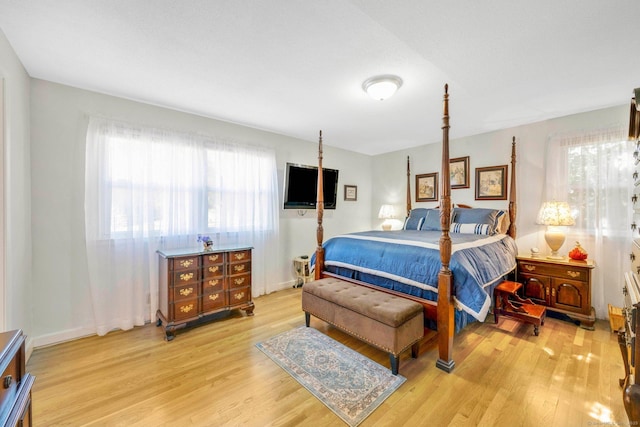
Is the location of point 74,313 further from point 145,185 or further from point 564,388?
point 564,388

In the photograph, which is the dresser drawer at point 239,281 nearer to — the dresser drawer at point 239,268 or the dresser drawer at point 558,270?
the dresser drawer at point 239,268

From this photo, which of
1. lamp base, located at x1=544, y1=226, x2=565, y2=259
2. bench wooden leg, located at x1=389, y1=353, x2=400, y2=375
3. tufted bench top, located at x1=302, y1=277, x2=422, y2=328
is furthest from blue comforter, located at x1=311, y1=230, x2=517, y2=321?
bench wooden leg, located at x1=389, y1=353, x2=400, y2=375

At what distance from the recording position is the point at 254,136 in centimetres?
377

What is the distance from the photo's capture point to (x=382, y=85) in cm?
235

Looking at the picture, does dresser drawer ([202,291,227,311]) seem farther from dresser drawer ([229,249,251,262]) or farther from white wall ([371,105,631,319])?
white wall ([371,105,631,319])

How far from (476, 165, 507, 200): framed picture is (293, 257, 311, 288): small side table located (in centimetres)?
290

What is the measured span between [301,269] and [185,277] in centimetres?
187

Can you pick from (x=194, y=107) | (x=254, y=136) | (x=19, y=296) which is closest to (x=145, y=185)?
(x=194, y=107)

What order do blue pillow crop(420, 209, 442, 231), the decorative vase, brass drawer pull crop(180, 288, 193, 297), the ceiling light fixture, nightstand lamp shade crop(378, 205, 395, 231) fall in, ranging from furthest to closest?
nightstand lamp shade crop(378, 205, 395, 231)
blue pillow crop(420, 209, 442, 231)
the decorative vase
brass drawer pull crop(180, 288, 193, 297)
the ceiling light fixture

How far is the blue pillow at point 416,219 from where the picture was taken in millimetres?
4172

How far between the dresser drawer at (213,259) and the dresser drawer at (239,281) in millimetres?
260

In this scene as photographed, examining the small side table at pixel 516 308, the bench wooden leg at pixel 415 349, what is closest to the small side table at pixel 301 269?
the bench wooden leg at pixel 415 349

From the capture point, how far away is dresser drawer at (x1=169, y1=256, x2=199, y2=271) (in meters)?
2.62

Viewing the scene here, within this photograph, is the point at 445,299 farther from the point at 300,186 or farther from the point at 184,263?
the point at 300,186
